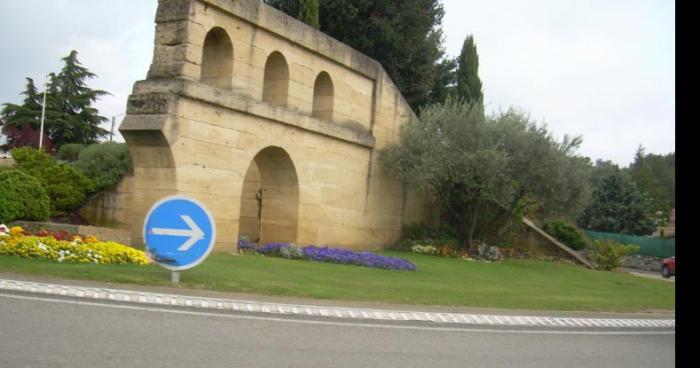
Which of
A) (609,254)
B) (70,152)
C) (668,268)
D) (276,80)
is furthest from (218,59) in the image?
(668,268)

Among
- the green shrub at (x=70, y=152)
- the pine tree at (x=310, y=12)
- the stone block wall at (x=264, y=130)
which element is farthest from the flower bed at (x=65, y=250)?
the green shrub at (x=70, y=152)

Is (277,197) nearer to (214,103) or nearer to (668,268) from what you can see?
(214,103)

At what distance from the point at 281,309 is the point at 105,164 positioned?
16.7 meters

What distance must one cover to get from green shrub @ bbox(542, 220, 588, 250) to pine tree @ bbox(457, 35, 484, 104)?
9501 mm

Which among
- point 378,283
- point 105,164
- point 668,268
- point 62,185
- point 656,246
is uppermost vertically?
point 105,164

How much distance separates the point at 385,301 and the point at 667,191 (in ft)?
275

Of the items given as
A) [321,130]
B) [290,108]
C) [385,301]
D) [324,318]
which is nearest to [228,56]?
[290,108]

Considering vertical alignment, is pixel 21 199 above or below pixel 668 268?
above

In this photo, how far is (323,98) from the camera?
82.0ft

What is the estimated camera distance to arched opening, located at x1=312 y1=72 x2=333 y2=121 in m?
24.7

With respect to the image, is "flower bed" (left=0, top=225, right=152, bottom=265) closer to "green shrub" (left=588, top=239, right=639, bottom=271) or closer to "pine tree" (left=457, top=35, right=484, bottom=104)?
"green shrub" (left=588, top=239, right=639, bottom=271)

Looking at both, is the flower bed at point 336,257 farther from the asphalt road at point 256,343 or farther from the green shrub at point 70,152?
the green shrub at point 70,152

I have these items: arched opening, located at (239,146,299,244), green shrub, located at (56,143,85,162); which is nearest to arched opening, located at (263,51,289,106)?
arched opening, located at (239,146,299,244)

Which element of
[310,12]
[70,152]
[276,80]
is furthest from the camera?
[70,152]
